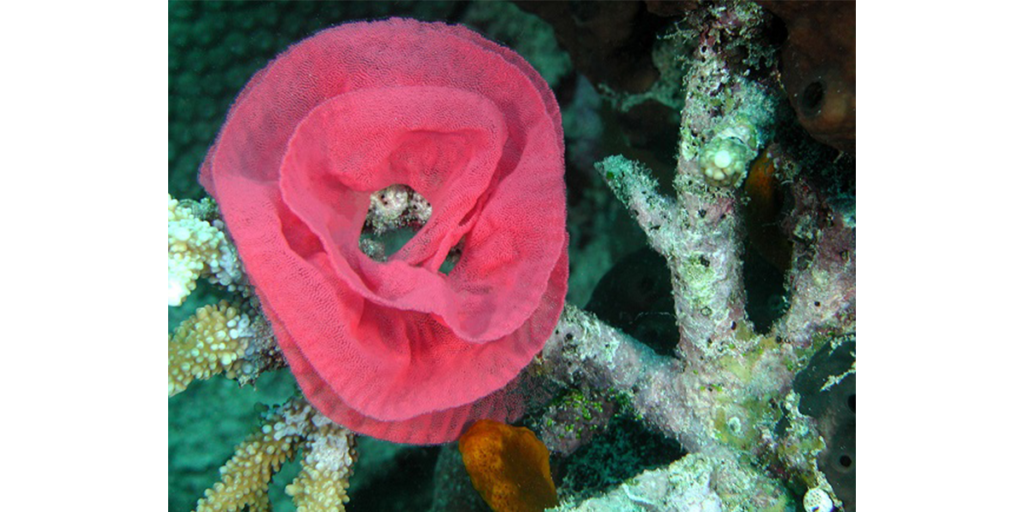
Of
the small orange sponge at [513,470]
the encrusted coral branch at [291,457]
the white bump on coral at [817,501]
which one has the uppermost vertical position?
the white bump on coral at [817,501]

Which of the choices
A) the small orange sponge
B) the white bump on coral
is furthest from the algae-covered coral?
the small orange sponge

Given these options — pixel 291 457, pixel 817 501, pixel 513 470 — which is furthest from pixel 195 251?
pixel 817 501

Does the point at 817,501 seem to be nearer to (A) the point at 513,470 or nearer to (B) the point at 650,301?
(A) the point at 513,470

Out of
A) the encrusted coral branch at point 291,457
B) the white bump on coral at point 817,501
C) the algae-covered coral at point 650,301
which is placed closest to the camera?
the white bump on coral at point 817,501

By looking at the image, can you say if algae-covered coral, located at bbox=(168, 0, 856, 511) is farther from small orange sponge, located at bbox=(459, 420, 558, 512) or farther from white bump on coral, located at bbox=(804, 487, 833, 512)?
small orange sponge, located at bbox=(459, 420, 558, 512)

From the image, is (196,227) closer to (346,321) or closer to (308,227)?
(308,227)

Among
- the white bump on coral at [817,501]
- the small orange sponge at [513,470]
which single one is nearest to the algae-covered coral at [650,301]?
the white bump on coral at [817,501]

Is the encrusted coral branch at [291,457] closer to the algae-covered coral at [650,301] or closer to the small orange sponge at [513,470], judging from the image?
the algae-covered coral at [650,301]

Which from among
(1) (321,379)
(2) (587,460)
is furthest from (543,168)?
(2) (587,460)
